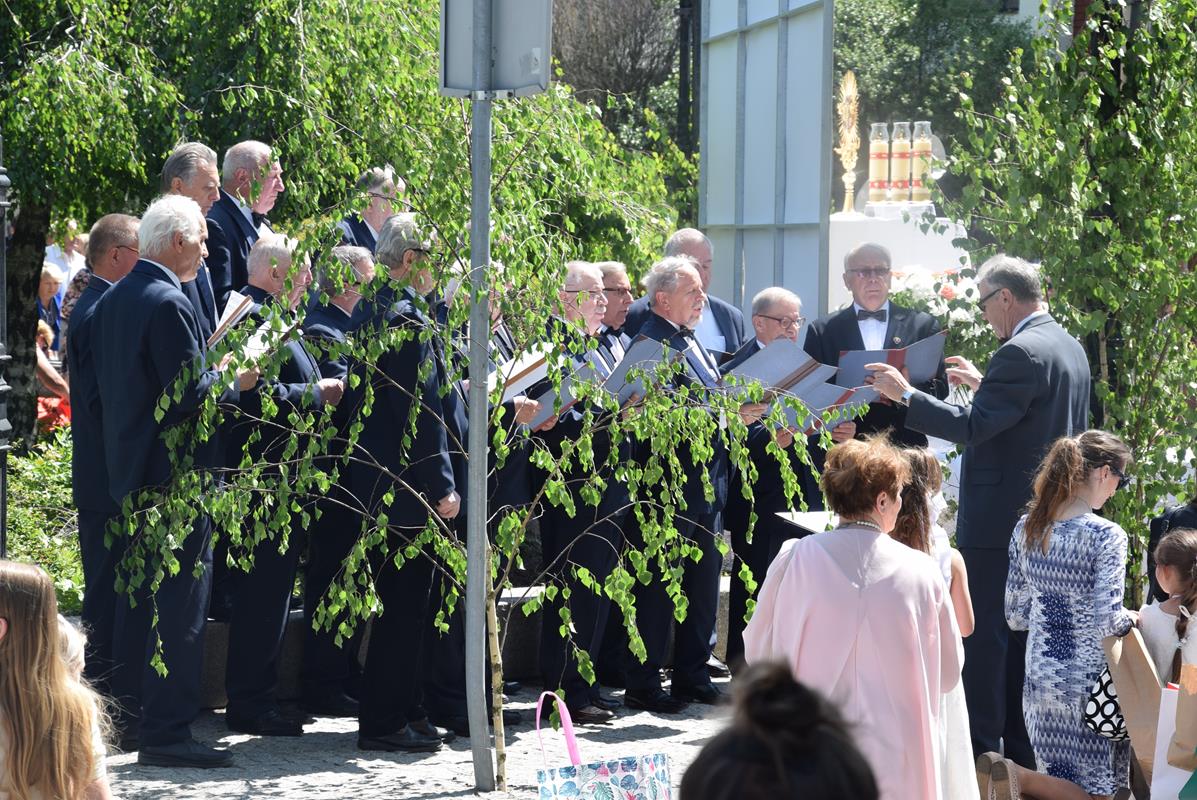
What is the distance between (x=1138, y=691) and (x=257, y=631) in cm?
360

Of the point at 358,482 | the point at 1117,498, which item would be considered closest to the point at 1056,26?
the point at 1117,498

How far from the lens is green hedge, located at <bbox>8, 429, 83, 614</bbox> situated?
9117mm

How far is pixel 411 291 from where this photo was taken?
610 centimetres

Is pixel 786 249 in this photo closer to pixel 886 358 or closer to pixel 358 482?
pixel 886 358

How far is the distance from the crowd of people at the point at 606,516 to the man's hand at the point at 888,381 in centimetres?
Result: 1

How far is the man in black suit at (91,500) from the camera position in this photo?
262 inches

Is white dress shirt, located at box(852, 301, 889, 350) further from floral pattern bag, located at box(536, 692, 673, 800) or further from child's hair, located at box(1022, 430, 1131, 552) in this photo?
floral pattern bag, located at box(536, 692, 673, 800)

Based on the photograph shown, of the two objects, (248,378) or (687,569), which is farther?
(687,569)

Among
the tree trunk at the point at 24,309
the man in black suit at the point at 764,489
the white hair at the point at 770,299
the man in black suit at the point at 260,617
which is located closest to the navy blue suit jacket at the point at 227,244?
the man in black suit at the point at 260,617

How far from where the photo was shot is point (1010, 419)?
6.86 meters

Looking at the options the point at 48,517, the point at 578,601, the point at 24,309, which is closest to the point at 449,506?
the point at 578,601

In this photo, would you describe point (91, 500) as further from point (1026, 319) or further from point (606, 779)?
point (1026, 319)

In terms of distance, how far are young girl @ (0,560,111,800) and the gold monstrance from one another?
33.7ft

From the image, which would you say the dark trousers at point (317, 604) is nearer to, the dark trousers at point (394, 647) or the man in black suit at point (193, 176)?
the dark trousers at point (394, 647)
